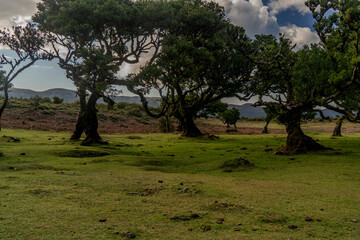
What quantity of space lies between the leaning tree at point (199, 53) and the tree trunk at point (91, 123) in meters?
7.41

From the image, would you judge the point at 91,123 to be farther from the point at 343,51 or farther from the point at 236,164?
the point at 343,51

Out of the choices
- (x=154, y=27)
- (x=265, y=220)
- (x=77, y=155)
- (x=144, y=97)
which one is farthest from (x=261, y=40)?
(x=265, y=220)

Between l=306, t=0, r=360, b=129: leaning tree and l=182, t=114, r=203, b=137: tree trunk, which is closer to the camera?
l=306, t=0, r=360, b=129: leaning tree

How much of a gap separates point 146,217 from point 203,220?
1255 millimetres

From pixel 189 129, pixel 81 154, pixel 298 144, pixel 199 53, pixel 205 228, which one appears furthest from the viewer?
pixel 189 129

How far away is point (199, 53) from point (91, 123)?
46.3 feet

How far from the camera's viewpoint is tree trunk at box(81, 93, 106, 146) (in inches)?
1024

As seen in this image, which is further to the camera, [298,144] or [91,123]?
[91,123]

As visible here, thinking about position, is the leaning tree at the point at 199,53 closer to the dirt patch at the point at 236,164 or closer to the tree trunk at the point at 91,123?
the tree trunk at the point at 91,123

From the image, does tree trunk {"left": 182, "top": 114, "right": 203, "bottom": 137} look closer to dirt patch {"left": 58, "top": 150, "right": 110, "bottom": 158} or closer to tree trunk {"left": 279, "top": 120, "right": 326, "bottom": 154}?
tree trunk {"left": 279, "top": 120, "right": 326, "bottom": 154}

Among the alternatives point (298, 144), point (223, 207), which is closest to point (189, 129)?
point (298, 144)

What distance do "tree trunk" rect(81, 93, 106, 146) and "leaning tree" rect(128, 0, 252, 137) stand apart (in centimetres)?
741

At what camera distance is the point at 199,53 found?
23.1 metres

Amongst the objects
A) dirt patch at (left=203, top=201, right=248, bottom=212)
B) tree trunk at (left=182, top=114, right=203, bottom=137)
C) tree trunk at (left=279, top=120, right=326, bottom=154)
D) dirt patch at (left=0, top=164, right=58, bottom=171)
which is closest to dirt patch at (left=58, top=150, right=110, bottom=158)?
dirt patch at (left=0, top=164, right=58, bottom=171)
